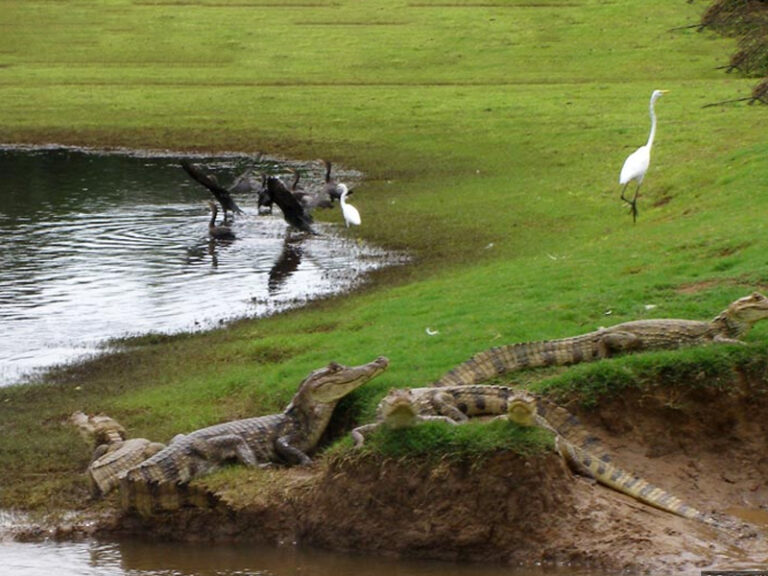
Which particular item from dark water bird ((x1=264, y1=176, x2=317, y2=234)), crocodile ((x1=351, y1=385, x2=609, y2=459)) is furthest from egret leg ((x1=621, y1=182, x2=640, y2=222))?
crocodile ((x1=351, y1=385, x2=609, y2=459))

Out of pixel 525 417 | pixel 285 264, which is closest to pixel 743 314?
pixel 525 417

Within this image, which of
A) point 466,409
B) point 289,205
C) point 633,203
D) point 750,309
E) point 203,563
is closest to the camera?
point 203,563

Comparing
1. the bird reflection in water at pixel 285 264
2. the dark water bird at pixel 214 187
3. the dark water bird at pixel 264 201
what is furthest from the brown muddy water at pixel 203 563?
the dark water bird at pixel 264 201

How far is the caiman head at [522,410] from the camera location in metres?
8.54

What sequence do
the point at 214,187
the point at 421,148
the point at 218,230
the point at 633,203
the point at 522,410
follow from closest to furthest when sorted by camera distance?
the point at 522,410
the point at 633,203
the point at 218,230
the point at 214,187
the point at 421,148

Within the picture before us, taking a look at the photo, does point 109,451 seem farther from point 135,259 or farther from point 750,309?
point 135,259

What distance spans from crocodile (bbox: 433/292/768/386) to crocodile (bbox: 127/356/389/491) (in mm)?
824

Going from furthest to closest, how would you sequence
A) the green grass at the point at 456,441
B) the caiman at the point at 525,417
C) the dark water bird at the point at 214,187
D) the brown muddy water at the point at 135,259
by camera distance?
the dark water bird at the point at 214,187, the brown muddy water at the point at 135,259, the caiman at the point at 525,417, the green grass at the point at 456,441

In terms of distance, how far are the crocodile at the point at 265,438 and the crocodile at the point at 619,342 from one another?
2.70 feet

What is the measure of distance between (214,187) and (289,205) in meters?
1.62

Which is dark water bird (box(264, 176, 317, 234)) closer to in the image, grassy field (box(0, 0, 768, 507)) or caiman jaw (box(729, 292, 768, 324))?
grassy field (box(0, 0, 768, 507))

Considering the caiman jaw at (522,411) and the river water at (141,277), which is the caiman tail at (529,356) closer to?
the caiman jaw at (522,411)

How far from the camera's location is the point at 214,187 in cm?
2281

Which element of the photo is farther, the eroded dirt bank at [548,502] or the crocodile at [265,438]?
the crocodile at [265,438]
